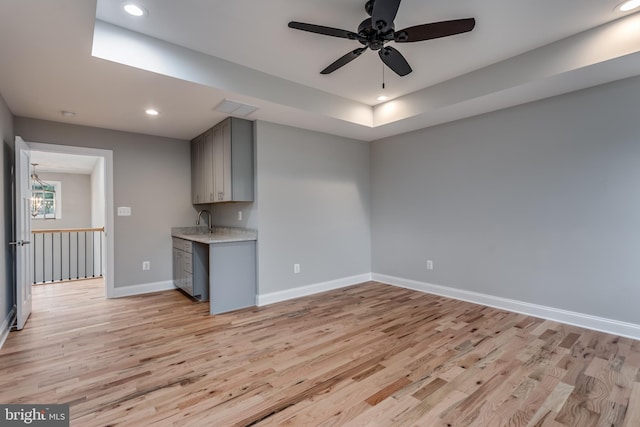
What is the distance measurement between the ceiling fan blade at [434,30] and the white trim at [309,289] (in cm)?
321

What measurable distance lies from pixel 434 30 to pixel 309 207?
2.81 m

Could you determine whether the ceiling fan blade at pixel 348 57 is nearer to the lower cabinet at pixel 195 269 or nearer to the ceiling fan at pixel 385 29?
the ceiling fan at pixel 385 29

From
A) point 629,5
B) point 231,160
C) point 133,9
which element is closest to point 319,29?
point 133,9

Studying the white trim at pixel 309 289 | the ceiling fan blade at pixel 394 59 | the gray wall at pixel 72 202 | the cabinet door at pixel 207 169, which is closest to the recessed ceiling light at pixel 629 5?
the ceiling fan blade at pixel 394 59

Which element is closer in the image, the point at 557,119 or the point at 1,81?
the point at 1,81

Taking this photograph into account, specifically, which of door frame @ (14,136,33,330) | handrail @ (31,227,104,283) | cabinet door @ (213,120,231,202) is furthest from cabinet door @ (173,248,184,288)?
handrail @ (31,227,104,283)

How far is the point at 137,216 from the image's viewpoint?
4.62 metres

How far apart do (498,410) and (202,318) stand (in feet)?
9.54

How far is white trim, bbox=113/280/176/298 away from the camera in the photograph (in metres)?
4.43

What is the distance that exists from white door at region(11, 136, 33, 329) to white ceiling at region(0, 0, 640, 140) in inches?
25.1

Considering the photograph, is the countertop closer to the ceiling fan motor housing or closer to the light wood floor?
the light wood floor

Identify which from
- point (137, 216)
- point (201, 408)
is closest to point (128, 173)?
point (137, 216)

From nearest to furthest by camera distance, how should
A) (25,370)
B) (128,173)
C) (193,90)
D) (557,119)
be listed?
(25,370)
(193,90)
(557,119)
(128,173)

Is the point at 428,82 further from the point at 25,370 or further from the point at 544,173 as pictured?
the point at 25,370
